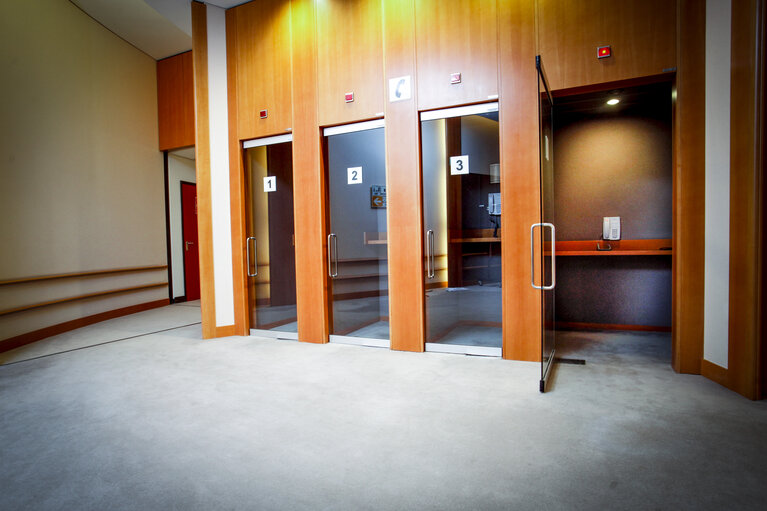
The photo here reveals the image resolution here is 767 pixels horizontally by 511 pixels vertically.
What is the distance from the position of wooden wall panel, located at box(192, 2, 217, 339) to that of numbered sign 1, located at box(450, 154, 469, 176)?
2868mm

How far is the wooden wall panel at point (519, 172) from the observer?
3.60 m

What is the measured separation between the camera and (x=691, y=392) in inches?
112

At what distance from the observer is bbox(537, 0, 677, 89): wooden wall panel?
10.6 feet

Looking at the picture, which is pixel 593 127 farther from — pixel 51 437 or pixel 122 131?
pixel 122 131

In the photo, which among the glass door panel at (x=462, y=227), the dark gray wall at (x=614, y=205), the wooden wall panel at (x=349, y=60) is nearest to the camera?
the glass door panel at (x=462, y=227)

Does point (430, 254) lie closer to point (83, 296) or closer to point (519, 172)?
point (519, 172)

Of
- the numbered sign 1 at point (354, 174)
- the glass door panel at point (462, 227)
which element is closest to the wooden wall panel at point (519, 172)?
the glass door panel at point (462, 227)

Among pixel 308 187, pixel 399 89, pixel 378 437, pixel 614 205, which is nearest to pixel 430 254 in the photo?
pixel 308 187

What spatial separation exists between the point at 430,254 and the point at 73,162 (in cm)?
508

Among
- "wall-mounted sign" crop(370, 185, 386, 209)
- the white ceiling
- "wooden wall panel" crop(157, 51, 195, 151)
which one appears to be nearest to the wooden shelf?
"wall-mounted sign" crop(370, 185, 386, 209)

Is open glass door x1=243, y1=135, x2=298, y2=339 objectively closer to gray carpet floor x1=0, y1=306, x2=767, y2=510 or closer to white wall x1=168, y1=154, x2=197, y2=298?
gray carpet floor x1=0, y1=306, x2=767, y2=510

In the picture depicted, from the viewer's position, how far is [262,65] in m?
4.77

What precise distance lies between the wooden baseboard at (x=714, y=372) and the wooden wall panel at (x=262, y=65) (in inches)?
176

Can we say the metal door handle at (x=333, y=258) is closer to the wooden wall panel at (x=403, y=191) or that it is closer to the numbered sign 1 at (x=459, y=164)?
the wooden wall panel at (x=403, y=191)
